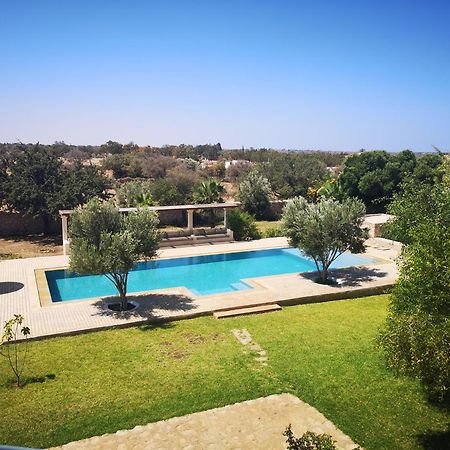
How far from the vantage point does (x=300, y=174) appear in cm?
3972

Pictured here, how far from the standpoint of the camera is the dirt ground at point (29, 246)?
22.6 meters

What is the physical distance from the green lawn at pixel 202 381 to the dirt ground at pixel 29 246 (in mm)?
11554

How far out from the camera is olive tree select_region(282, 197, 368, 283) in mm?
17250

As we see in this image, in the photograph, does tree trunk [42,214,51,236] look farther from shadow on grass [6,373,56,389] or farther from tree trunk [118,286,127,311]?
shadow on grass [6,373,56,389]

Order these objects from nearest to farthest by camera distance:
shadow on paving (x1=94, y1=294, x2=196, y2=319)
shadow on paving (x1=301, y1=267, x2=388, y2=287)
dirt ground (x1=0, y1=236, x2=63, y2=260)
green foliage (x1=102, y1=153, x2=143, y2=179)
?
shadow on paving (x1=94, y1=294, x2=196, y2=319) → shadow on paving (x1=301, y1=267, x2=388, y2=287) → dirt ground (x1=0, y1=236, x2=63, y2=260) → green foliage (x1=102, y1=153, x2=143, y2=179)

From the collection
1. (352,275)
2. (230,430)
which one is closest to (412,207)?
(230,430)

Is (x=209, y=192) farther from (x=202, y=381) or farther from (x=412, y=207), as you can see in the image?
(x=202, y=381)

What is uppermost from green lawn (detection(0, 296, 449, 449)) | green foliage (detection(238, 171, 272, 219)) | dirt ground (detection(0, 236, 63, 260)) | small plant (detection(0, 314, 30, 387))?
green foliage (detection(238, 171, 272, 219))

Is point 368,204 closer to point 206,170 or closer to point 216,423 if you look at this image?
point 206,170

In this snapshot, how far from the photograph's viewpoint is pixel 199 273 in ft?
68.5

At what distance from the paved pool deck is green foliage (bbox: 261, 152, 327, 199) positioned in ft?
57.3

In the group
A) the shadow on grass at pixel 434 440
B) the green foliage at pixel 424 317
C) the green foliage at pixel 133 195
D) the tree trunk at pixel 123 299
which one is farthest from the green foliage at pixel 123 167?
the shadow on grass at pixel 434 440

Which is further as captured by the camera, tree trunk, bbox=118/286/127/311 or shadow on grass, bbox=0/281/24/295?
shadow on grass, bbox=0/281/24/295

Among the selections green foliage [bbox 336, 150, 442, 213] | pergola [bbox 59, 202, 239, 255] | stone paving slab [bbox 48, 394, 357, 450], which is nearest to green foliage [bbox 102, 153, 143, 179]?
pergola [bbox 59, 202, 239, 255]
